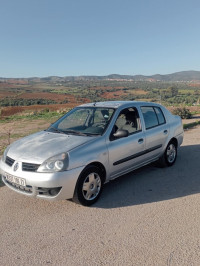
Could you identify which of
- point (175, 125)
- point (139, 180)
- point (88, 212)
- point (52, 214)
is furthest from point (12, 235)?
point (175, 125)

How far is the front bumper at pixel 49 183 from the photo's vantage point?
340cm

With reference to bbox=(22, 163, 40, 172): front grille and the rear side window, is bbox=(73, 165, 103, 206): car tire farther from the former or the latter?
the rear side window

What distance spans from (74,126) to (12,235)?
2.22 meters

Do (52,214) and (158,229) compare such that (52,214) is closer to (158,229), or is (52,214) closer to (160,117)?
(158,229)

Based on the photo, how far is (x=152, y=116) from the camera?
5.32m

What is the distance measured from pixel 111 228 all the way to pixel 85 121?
2.21m

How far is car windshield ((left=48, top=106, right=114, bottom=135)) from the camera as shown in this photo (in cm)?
435

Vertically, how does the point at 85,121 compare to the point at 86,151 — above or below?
above

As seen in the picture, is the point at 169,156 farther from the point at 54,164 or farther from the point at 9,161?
the point at 9,161

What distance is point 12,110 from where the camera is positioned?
33125mm

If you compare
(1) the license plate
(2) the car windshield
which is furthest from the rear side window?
(1) the license plate

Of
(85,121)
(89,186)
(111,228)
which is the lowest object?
(111,228)

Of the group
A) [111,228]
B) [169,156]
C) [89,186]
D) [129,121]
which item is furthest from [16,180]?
[169,156]

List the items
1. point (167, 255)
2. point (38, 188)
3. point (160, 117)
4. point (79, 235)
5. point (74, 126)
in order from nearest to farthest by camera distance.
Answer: point (167, 255)
point (79, 235)
point (38, 188)
point (74, 126)
point (160, 117)
